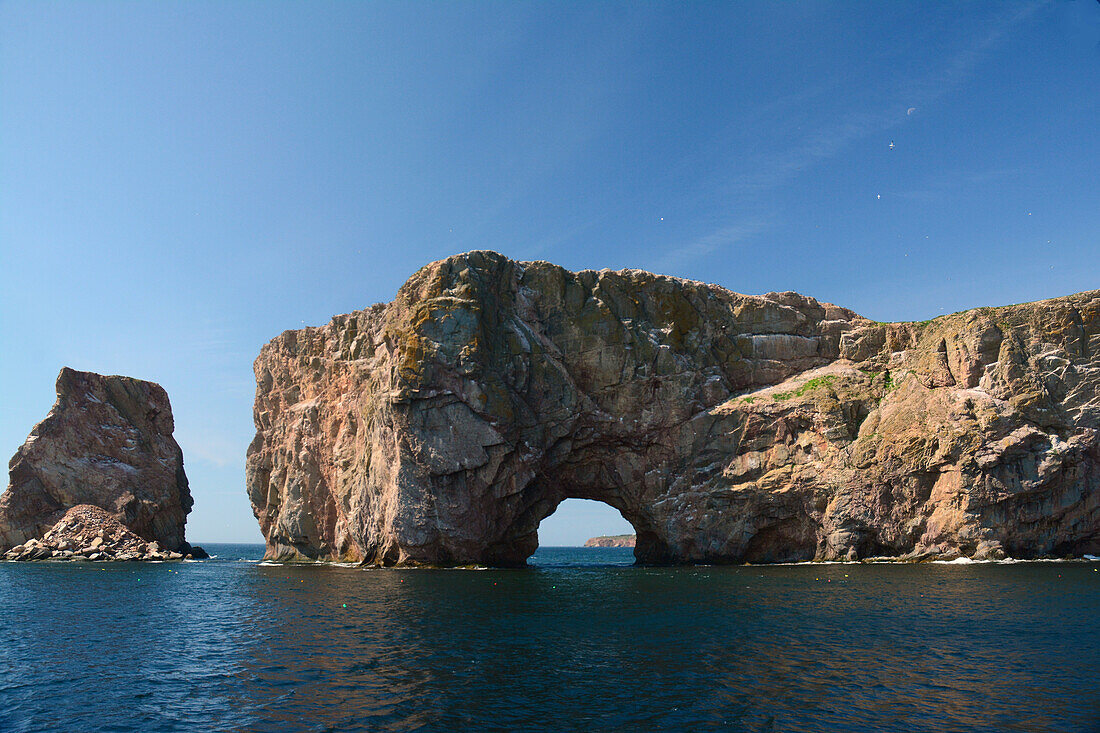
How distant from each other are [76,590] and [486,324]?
1642 inches

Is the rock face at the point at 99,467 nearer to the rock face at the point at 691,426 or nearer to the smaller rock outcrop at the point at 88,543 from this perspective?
the smaller rock outcrop at the point at 88,543

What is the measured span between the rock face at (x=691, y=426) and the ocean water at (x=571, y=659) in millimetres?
18363

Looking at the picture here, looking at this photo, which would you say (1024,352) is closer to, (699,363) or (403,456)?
(699,363)

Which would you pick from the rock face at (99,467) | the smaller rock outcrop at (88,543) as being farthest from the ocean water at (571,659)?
the rock face at (99,467)

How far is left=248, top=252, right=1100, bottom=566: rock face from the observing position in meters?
59.8

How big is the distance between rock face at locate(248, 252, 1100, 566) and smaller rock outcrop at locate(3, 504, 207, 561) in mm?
29955

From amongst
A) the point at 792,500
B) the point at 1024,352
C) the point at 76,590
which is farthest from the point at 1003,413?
the point at 76,590

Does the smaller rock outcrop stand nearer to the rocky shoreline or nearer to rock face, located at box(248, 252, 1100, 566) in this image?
the rocky shoreline

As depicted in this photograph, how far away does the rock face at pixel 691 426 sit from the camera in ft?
196

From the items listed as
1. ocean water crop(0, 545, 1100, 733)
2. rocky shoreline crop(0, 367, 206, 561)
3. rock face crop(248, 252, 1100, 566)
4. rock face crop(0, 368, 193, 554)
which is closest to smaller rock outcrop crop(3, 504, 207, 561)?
rocky shoreline crop(0, 367, 206, 561)

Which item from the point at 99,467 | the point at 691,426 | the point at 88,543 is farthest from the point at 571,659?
the point at 99,467

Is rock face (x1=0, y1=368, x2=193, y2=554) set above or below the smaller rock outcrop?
above

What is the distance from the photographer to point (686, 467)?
6988cm

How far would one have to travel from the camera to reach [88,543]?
91.2m
